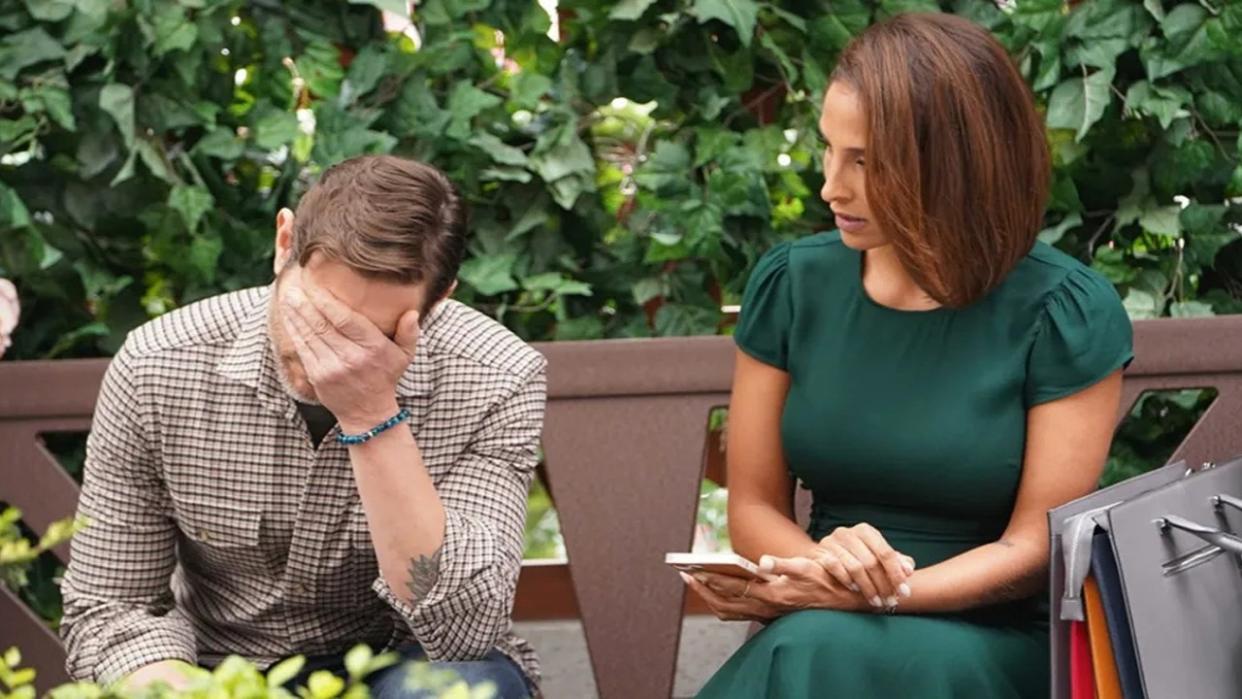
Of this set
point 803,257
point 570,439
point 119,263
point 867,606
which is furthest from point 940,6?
point 119,263

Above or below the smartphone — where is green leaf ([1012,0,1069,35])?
above

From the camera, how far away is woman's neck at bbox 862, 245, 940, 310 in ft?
6.96

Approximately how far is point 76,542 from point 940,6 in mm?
1482

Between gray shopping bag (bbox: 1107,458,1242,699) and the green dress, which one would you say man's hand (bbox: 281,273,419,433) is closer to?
the green dress

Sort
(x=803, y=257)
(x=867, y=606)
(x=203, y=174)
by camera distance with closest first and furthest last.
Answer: (x=867, y=606) → (x=803, y=257) → (x=203, y=174)

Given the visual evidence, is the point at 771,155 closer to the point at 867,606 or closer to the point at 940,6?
the point at 940,6

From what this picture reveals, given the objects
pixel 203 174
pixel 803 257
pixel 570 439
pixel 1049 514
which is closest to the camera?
pixel 1049 514

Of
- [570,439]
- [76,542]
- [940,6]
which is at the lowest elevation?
[570,439]

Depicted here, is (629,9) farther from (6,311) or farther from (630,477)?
(6,311)

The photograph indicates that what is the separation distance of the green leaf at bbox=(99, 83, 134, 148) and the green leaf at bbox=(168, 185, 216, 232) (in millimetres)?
107

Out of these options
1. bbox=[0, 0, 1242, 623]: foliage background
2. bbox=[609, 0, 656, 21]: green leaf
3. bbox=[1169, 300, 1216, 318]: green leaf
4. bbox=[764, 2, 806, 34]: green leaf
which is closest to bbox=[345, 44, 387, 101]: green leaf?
bbox=[0, 0, 1242, 623]: foliage background

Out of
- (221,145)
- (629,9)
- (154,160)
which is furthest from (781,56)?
(154,160)

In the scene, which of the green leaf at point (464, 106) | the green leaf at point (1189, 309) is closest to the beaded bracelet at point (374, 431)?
the green leaf at point (464, 106)

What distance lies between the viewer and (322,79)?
2.62 metres
